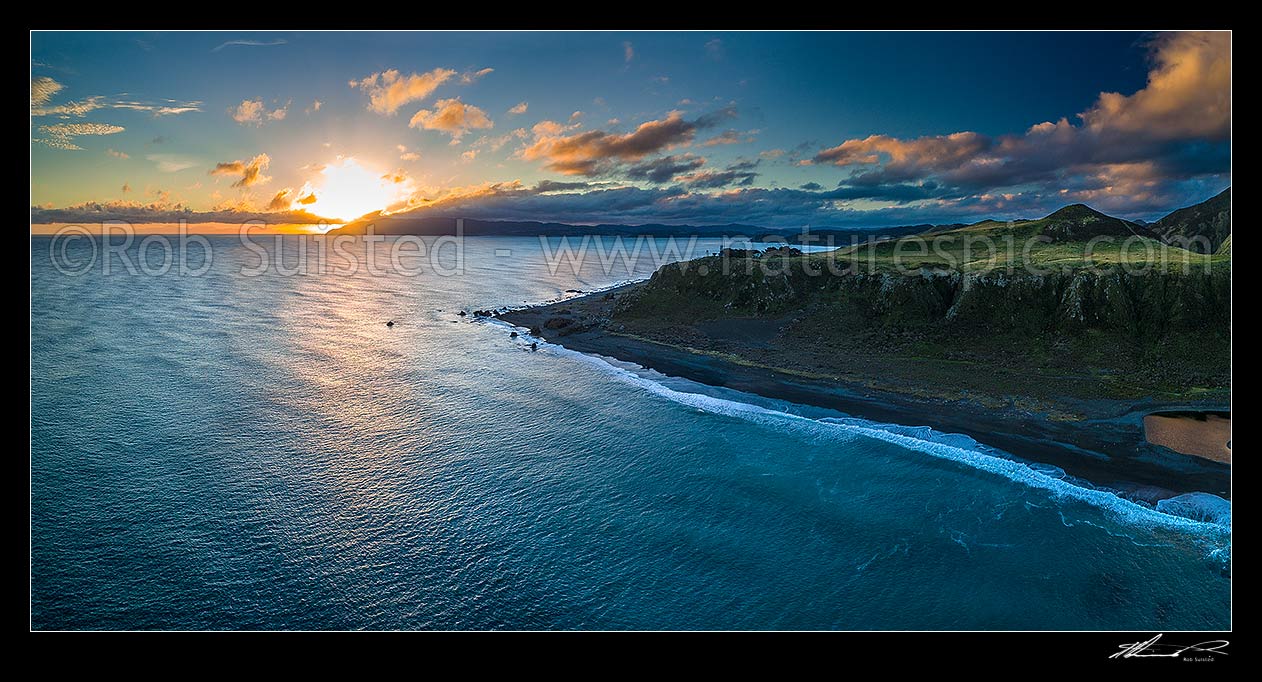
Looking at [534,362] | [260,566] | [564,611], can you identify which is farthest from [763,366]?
[260,566]

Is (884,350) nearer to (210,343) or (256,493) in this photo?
(256,493)

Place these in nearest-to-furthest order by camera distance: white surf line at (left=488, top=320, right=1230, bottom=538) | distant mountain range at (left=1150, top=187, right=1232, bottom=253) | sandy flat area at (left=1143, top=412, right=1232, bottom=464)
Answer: white surf line at (left=488, top=320, right=1230, bottom=538), sandy flat area at (left=1143, top=412, right=1232, bottom=464), distant mountain range at (left=1150, top=187, right=1232, bottom=253)

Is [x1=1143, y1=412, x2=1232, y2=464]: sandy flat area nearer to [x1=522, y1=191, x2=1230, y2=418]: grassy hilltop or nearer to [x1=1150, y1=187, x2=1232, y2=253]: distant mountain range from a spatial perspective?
[x1=522, y1=191, x2=1230, y2=418]: grassy hilltop

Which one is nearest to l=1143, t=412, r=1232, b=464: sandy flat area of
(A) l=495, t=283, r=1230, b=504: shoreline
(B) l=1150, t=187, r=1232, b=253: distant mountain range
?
(A) l=495, t=283, r=1230, b=504: shoreline
